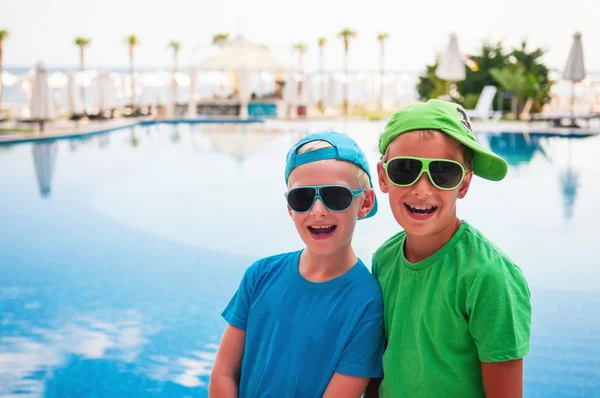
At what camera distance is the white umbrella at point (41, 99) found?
1734 cm

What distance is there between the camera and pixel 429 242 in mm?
1546

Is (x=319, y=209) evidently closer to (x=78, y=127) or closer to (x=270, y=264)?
(x=270, y=264)

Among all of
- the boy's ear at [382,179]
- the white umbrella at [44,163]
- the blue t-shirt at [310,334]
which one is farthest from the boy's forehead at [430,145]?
the white umbrella at [44,163]

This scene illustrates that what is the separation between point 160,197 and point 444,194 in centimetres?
785

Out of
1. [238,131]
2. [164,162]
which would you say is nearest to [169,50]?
[238,131]

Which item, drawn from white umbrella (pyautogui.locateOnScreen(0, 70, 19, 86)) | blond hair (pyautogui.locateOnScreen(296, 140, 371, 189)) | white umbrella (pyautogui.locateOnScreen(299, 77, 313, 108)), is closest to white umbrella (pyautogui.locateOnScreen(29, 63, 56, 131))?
white umbrella (pyautogui.locateOnScreen(0, 70, 19, 86))

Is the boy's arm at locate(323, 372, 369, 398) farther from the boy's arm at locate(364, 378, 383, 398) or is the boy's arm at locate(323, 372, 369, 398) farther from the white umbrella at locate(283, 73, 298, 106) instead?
the white umbrella at locate(283, 73, 298, 106)

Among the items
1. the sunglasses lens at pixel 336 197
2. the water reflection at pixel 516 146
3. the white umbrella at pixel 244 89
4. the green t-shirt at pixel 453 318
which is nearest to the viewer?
the green t-shirt at pixel 453 318

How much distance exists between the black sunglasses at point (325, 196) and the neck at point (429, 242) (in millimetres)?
180

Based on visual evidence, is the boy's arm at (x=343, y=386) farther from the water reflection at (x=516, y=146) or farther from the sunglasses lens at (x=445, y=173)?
the water reflection at (x=516, y=146)

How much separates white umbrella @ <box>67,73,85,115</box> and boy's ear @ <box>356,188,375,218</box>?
22.4 meters

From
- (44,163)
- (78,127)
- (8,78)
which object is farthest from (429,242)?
(8,78)

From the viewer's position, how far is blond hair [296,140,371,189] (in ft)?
5.35

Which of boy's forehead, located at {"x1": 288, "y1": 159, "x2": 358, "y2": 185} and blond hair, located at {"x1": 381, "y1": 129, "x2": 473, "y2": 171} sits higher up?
blond hair, located at {"x1": 381, "y1": 129, "x2": 473, "y2": 171}
